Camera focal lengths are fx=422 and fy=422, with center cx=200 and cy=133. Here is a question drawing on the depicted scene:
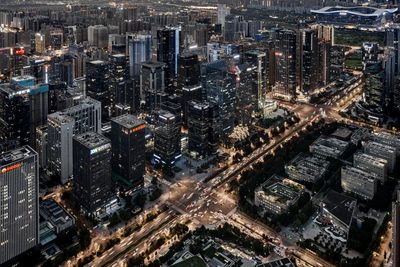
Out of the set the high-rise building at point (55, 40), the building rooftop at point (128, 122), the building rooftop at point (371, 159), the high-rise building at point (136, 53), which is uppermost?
Answer: the high-rise building at point (55, 40)

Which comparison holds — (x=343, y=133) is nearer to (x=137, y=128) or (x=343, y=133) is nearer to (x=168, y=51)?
(x=137, y=128)

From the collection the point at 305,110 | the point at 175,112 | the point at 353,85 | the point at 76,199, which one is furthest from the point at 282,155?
the point at 353,85

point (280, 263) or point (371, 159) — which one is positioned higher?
point (371, 159)

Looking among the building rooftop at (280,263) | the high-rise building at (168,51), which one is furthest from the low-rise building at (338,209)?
the high-rise building at (168,51)

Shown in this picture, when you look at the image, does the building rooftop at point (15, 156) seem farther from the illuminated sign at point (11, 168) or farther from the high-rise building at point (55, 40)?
the high-rise building at point (55, 40)

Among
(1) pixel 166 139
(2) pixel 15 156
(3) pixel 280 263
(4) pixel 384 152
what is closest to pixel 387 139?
(4) pixel 384 152

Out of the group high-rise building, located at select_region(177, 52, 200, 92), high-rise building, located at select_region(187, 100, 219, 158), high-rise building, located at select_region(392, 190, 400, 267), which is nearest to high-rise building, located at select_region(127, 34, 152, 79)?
high-rise building, located at select_region(177, 52, 200, 92)

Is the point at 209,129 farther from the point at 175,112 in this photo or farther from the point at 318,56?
the point at 318,56
